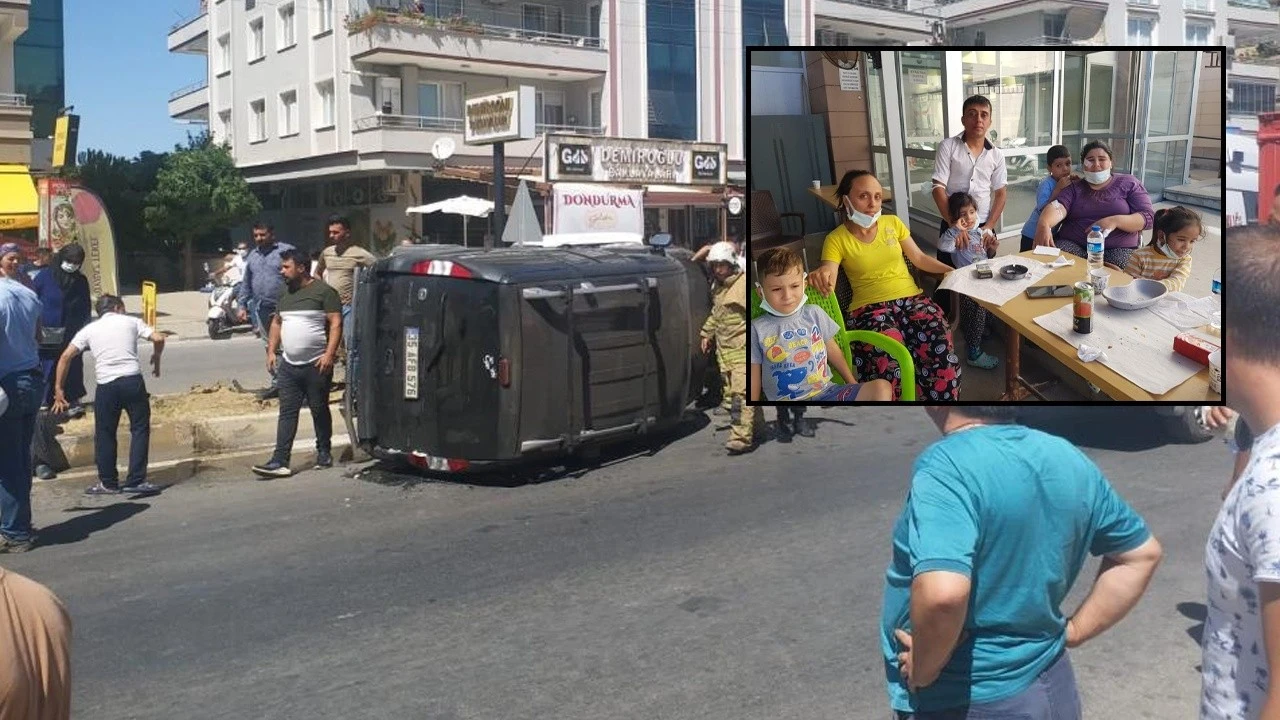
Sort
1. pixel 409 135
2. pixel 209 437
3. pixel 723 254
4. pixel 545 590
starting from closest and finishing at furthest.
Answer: pixel 545 590 → pixel 723 254 → pixel 209 437 → pixel 409 135

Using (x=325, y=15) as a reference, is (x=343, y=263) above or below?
below

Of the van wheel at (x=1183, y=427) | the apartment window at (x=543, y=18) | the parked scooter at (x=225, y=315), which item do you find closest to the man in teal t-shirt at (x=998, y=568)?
the van wheel at (x=1183, y=427)

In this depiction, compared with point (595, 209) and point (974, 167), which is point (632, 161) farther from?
point (974, 167)

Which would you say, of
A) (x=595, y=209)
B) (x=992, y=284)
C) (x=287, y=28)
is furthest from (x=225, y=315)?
(x=992, y=284)

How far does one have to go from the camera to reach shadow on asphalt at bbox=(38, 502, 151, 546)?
7246 millimetres

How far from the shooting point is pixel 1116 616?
2709 millimetres

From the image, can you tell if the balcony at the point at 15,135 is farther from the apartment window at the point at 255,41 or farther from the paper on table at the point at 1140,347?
the paper on table at the point at 1140,347

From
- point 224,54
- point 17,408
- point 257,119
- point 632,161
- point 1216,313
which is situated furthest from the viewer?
point 224,54

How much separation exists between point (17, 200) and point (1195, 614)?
2093 centimetres

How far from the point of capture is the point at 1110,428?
9.12 meters

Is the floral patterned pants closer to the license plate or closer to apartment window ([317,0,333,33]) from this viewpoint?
the license plate

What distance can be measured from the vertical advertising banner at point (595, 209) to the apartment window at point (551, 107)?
15.4 m

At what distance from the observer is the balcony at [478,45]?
28828 mm

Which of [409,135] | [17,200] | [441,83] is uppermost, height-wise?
[441,83]
